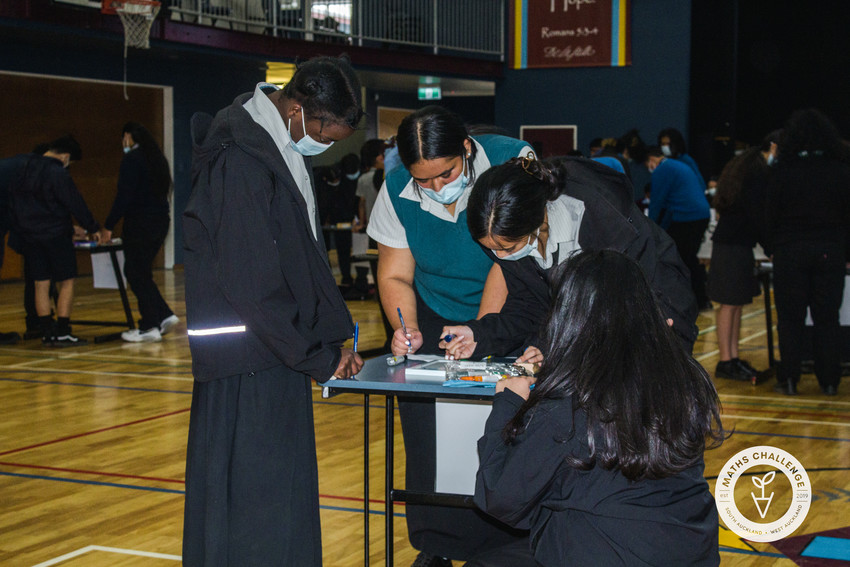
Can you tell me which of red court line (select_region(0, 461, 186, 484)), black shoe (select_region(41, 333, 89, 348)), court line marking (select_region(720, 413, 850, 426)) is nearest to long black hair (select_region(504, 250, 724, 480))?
red court line (select_region(0, 461, 186, 484))

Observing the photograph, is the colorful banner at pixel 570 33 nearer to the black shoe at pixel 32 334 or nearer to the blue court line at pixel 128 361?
the black shoe at pixel 32 334

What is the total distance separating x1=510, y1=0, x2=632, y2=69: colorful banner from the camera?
47.9 feet

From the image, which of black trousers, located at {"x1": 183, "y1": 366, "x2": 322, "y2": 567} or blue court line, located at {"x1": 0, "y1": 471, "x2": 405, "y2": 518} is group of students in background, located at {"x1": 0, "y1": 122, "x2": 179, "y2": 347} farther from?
black trousers, located at {"x1": 183, "y1": 366, "x2": 322, "y2": 567}

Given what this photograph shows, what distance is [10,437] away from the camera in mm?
Answer: 4859

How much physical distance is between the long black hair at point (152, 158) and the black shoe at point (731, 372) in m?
4.31

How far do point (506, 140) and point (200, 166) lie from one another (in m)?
1.09

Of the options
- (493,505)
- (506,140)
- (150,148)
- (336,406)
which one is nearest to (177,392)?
(336,406)

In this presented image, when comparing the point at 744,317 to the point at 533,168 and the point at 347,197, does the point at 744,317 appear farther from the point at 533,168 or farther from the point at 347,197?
the point at 533,168

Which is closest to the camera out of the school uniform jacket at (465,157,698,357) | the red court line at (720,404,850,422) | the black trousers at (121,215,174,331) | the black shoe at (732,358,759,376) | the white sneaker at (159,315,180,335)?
the school uniform jacket at (465,157,698,357)

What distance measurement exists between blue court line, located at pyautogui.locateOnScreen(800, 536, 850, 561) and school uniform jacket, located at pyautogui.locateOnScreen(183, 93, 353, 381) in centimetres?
187

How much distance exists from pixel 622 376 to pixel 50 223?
258 inches

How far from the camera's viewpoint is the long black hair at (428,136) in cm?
276

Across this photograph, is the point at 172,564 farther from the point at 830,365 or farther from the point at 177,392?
the point at 830,365

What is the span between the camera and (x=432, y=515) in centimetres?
308
